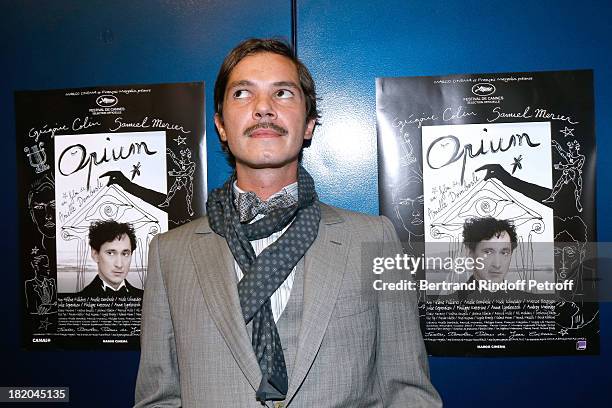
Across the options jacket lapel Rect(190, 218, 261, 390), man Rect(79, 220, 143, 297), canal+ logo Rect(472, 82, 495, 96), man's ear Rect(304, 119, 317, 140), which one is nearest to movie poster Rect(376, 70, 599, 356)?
canal+ logo Rect(472, 82, 495, 96)

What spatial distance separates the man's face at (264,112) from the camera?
1399 millimetres

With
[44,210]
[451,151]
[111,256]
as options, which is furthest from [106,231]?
[451,151]

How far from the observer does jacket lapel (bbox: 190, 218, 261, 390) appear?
4.07ft

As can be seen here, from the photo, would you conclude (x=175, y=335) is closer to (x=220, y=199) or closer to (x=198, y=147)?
(x=220, y=199)

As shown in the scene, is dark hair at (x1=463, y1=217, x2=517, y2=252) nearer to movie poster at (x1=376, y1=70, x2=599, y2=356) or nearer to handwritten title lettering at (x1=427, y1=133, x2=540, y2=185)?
movie poster at (x1=376, y1=70, x2=599, y2=356)

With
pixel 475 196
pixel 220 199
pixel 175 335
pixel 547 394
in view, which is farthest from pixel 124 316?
pixel 547 394

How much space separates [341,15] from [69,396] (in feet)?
5.03

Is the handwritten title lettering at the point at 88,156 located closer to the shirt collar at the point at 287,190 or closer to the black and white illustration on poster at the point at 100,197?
the black and white illustration on poster at the point at 100,197

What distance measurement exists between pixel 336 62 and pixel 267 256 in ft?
2.39

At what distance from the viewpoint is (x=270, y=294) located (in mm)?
1284

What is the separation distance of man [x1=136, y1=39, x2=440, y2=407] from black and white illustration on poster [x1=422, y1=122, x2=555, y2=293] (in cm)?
31

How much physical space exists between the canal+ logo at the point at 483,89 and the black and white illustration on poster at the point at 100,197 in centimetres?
100

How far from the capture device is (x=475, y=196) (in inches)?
66.6

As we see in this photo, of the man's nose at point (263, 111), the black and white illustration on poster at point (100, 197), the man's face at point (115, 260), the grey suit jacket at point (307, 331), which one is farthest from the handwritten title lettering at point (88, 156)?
the man's nose at point (263, 111)
